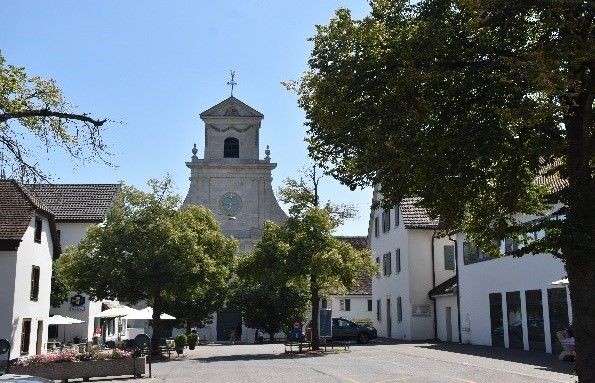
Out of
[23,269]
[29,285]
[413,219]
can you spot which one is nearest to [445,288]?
[413,219]

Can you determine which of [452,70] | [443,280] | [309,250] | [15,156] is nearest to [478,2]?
[452,70]

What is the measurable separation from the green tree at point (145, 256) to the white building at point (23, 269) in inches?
57.7

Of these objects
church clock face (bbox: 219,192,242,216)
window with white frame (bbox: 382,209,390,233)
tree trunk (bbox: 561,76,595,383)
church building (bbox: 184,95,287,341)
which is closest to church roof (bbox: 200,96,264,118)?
church building (bbox: 184,95,287,341)

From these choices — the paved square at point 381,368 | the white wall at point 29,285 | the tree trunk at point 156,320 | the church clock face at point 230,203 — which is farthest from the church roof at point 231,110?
the paved square at point 381,368

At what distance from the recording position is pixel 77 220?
1837 inches

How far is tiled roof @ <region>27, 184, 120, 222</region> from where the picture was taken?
1841 inches

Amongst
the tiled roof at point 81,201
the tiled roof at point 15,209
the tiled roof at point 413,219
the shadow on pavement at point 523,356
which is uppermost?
the tiled roof at point 81,201

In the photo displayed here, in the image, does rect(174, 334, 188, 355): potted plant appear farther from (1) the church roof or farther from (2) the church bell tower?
(1) the church roof

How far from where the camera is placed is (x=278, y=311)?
2025 inches

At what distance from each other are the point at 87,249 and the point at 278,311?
21064 mm

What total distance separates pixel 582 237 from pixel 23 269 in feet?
85.2

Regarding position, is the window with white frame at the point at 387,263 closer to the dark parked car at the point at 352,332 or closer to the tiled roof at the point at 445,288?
the tiled roof at the point at 445,288

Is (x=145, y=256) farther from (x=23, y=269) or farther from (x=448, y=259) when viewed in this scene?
(x=448, y=259)

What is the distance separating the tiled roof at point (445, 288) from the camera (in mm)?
39700
